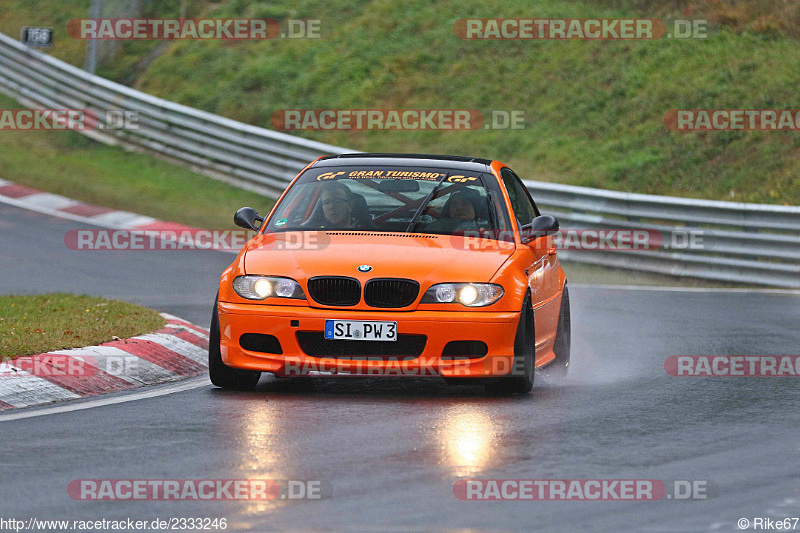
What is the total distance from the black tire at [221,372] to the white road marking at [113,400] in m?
0.22

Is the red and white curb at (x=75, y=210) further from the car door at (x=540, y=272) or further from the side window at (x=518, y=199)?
the car door at (x=540, y=272)

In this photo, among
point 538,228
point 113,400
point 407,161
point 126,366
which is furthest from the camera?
point 407,161

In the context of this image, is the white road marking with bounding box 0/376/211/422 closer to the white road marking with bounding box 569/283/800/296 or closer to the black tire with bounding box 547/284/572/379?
the black tire with bounding box 547/284/572/379

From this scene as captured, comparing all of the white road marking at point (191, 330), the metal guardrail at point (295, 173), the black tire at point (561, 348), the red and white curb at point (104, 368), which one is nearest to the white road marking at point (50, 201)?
the metal guardrail at point (295, 173)

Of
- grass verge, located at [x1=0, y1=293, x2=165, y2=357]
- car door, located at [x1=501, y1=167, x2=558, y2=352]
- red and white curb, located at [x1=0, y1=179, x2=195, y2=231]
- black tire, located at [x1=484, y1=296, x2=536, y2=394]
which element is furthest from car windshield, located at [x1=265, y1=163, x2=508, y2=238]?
red and white curb, located at [x1=0, y1=179, x2=195, y2=231]

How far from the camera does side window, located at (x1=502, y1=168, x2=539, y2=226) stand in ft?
32.7

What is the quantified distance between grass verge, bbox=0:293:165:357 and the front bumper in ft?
5.49

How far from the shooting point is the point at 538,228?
31.1 feet

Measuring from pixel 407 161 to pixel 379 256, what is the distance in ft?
5.18

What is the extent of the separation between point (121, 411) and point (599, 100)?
1858cm

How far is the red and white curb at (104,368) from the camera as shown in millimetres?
8219

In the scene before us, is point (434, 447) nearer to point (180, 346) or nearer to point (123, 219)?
point (180, 346)

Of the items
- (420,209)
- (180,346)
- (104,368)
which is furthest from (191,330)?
(420,209)

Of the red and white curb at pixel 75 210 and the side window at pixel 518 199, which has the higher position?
the side window at pixel 518 199
